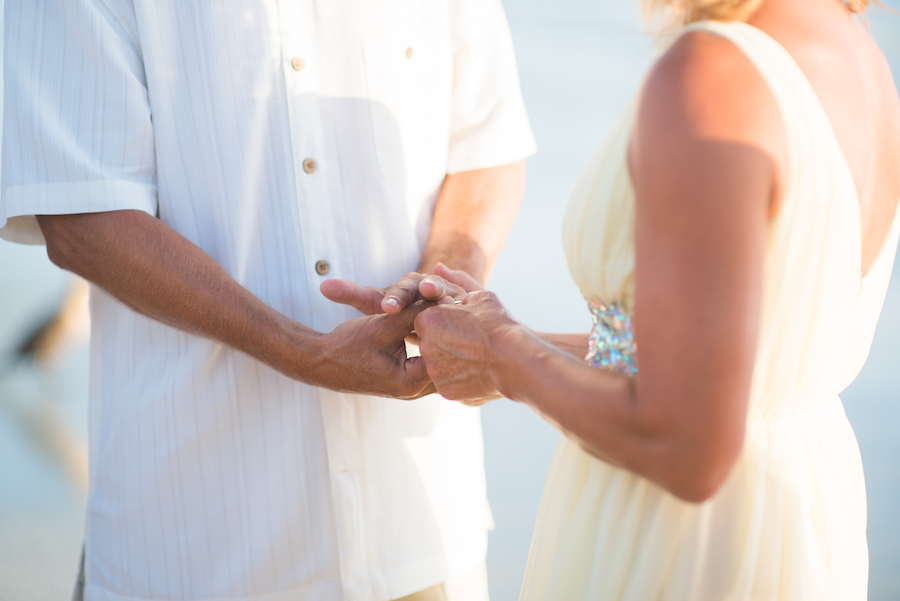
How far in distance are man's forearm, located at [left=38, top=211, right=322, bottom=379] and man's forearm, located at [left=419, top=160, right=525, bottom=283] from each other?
0.36 meters

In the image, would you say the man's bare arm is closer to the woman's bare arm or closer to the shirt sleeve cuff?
the shirt sleeve cuff

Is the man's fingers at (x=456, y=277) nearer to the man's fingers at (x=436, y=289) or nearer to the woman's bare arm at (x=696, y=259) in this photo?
the man's fingers at (x=436, y=289)

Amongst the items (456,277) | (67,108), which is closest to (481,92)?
(456,277)

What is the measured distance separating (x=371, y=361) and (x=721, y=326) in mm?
698

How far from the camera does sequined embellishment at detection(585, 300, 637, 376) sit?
987 mm

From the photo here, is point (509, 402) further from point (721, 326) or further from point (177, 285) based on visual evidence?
point (721, 326)

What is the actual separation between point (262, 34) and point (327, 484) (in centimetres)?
86

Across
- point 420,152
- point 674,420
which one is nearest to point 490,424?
point 420,152

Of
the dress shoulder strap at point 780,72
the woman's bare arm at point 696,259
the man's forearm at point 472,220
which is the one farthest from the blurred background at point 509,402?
the woman's bare arm at point 696,259

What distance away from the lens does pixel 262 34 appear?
4.49 ft

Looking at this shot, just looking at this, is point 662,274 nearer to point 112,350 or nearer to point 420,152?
point 420,152

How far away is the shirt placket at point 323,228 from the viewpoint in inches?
53.8

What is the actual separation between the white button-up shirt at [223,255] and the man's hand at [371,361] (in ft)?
0.35

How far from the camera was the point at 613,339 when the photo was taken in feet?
3.34
